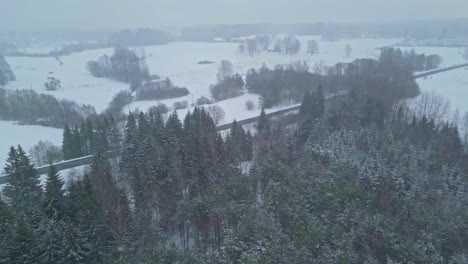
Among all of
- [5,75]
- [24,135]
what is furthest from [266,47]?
[24,135]

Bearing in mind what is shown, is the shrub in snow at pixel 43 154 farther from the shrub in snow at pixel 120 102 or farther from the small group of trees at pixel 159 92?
the small group of trees at pixel 159 92

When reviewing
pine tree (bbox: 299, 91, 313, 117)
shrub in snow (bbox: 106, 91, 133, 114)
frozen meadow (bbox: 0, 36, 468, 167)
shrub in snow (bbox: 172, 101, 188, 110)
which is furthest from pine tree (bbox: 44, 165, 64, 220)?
shrub in snow (bbox: 106, 91, 133, 114)

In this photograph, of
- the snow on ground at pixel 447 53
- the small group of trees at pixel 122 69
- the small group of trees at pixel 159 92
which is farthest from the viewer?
the snow on ground at pixel 447 53

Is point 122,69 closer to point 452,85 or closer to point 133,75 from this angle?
point 133,75

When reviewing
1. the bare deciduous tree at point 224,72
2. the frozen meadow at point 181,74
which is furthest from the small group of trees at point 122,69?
the bare deciduous tree at point 224,72

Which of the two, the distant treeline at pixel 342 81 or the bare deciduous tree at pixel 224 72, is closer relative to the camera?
the distant treeline at pixel 342 81

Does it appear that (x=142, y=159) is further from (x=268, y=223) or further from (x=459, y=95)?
(x=459, y=95)

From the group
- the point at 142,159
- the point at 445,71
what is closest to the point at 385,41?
the point at 445,71
